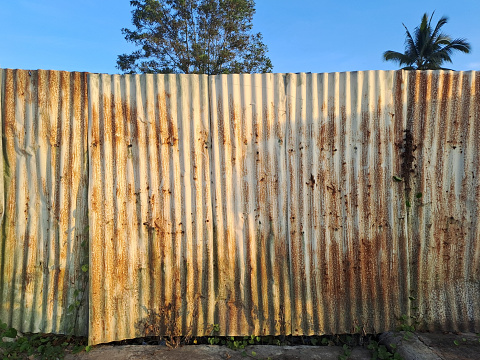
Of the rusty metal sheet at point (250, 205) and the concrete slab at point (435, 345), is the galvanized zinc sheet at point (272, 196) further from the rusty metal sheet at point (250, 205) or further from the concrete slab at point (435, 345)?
the concrete slab at point (435, 345)

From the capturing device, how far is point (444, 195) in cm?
331

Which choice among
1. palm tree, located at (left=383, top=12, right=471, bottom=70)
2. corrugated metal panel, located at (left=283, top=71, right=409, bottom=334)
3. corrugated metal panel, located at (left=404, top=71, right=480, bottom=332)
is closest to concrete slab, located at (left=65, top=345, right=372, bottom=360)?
corrugated metal panel, located at (left=283, top=71, right=409, bottom=334)

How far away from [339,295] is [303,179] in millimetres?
1116

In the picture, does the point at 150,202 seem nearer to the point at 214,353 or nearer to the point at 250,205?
the point at 250,205

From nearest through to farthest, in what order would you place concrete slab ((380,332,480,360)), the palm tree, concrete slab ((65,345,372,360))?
concrete slab ((380,332,480,360)) < concrete slab ((65,345,372,360)) < the palm tree

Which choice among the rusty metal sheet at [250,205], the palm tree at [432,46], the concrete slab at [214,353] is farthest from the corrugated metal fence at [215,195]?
the palm tree at [432,46]

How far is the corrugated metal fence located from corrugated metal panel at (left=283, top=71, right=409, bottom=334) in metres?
0.01

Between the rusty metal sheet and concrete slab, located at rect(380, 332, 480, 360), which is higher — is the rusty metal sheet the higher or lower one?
the higher one

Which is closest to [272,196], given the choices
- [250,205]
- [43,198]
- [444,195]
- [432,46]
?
[250,205]

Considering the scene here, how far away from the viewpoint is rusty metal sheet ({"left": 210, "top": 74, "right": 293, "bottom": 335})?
3193 millimetres

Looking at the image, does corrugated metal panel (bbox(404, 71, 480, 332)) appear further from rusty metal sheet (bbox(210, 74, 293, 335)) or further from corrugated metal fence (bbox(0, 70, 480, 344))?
rusty metal sheet (bbox(210, 74, 293, 335))

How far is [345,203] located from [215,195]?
119 centimetres

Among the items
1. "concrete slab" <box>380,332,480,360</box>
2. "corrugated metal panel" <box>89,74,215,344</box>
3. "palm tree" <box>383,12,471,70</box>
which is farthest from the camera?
"palm tree" <box>383,12,471,70</box>

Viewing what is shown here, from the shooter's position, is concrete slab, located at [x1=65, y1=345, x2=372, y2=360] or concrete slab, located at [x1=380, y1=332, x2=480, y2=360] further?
concrete slab, located at [x1=65, y1=345, x2=372, y2=360]
